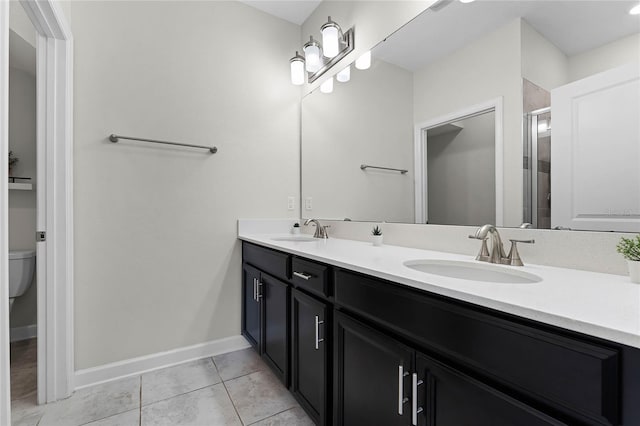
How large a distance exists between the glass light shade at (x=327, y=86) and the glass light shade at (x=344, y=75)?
0.08m

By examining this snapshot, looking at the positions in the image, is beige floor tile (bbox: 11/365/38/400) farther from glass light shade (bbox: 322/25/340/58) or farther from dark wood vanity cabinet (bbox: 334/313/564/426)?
glass light shade (bbox: 322/25/340/58)

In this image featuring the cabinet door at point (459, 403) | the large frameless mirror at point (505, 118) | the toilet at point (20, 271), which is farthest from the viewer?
the toilet at point (20, 271)

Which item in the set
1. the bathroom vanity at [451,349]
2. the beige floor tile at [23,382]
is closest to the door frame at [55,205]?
the beige floor tile at [23,382]

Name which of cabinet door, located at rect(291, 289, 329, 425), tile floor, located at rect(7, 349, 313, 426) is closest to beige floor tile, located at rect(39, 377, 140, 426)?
tile floor, located at rect(7, 349, 313, 426)

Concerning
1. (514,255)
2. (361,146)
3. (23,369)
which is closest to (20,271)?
(23,369)

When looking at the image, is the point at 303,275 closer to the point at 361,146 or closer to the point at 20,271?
the point at 361,146

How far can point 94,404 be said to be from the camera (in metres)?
1.51

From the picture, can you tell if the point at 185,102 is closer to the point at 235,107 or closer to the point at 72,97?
the point at 235,107

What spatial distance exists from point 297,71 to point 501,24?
1.42 meters

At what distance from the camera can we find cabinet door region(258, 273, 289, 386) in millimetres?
1472

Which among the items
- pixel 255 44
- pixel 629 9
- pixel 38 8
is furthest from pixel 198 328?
pixel 629 9

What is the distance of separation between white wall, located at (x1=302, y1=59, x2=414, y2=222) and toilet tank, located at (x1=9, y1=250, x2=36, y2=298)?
2093 millimetres

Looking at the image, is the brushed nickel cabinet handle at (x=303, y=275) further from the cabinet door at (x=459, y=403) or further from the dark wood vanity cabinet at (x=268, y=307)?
the cabinet door at (x=459, y=403)

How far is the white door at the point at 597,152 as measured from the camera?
838 mm
